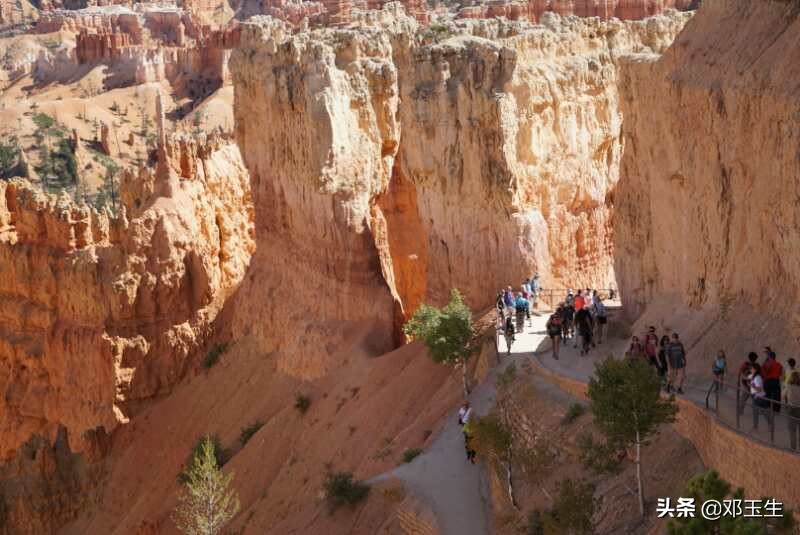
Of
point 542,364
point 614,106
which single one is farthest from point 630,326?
point 614,106

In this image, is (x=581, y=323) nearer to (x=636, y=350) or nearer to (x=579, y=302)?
(x=579, y=302)

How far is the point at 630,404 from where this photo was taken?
1422cm

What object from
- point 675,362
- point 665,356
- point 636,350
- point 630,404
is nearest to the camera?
point 630,404

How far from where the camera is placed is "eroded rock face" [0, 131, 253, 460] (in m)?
33.7

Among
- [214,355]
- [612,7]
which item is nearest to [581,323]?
[214,355]

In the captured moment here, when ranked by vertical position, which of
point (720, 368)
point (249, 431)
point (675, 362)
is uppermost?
point (720, 368)

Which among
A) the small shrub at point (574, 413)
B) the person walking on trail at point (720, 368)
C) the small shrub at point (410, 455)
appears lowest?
the small shrub at point (410, 455)

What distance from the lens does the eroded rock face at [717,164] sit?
1550 cm

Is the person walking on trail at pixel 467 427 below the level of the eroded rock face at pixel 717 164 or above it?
below

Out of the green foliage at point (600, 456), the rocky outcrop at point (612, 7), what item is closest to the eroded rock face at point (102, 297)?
the green foliage at point (600, 456)

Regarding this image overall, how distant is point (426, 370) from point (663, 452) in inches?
417

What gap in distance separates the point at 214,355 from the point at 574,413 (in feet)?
58.9

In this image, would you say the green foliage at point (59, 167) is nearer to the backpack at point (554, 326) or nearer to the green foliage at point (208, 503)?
the green foliage at point (208, 503)

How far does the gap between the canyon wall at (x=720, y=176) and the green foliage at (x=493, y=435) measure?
3.09 m
